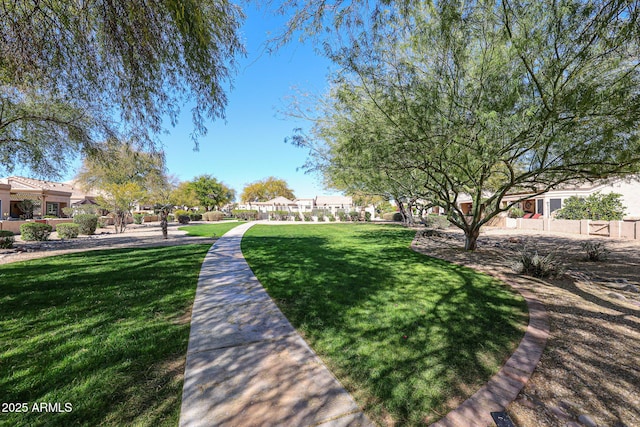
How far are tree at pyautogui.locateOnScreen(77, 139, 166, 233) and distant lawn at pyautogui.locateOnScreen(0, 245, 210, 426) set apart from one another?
250cm

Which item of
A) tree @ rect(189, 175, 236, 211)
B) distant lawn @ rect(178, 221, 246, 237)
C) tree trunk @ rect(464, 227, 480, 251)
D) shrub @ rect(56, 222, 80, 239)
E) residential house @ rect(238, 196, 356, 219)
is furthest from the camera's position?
residential house @ rect(238, 196, 356, 219)

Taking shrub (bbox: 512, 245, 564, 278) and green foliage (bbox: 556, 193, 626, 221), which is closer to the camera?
shrub (bbox: 512, 245, 564, 278)

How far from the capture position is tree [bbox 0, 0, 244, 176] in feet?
10.1

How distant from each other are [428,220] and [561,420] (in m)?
19.4

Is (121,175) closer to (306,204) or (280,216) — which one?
(280,216)

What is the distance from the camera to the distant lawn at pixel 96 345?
2.05 meters

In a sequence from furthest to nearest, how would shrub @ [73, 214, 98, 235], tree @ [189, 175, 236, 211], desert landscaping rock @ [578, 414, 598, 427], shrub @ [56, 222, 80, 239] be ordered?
tree @ [189, 175, 236, 211], shrub @ [73, 214, 98, 235], shrub @ [56, 222, 80, 239], desert landscaping rock @ [578, 414, 598, 427]

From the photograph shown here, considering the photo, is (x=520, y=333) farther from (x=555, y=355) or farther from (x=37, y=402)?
(x=37, y=402)

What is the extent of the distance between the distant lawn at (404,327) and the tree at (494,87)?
2729mm

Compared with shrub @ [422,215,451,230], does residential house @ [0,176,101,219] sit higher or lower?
higher

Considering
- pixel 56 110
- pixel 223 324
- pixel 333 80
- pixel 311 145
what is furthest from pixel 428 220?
pixel 56 110

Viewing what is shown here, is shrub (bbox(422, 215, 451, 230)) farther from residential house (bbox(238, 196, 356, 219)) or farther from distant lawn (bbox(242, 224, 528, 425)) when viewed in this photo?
residential house (bbox(238, 196, 356, 219))

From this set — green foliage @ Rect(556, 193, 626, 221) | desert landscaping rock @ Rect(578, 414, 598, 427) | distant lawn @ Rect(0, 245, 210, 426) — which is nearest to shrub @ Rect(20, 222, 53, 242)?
distant lawn @ Rect(0, 245, 210, 426)

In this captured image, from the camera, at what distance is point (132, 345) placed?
9.73 ft
